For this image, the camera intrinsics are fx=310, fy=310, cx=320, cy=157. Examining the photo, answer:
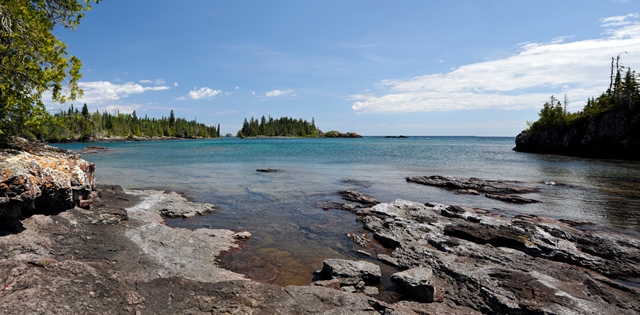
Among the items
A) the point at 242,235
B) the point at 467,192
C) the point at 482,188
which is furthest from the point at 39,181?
the point at 482,188

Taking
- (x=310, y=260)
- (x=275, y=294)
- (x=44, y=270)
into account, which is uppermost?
(x=44, y=270)

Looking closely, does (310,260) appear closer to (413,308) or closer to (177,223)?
(413,308)

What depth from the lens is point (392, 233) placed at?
12820 mm

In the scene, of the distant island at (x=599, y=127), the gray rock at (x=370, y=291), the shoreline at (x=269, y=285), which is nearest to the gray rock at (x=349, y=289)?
the shoreline at (x=269, y=285)

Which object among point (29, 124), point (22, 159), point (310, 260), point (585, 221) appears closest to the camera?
point (22, 159)

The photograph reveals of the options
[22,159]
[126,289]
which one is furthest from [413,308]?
[22,159]

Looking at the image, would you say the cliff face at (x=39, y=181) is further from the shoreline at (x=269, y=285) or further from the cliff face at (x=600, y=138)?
the cliff face at (x=600, y=138)

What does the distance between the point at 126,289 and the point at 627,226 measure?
20675mm

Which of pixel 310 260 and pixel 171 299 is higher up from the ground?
pixel 171 299

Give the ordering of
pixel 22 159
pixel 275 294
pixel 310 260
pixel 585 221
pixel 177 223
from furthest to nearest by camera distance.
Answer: pixel 585 221, pixel 177 223, pixel 310 260, pixel 22 159, pixel 275 294

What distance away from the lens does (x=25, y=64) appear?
8.67 metres

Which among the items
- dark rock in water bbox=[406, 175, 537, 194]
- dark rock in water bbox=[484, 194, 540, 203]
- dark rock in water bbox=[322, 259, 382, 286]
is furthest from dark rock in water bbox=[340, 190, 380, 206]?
dark rock in water bbox=[322, 259, 382, 286]

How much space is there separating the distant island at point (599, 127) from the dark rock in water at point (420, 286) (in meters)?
65.7

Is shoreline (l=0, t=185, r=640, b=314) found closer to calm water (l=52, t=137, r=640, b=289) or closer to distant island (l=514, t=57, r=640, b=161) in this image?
calm water (l=52, t=137, r=640, b=289)
